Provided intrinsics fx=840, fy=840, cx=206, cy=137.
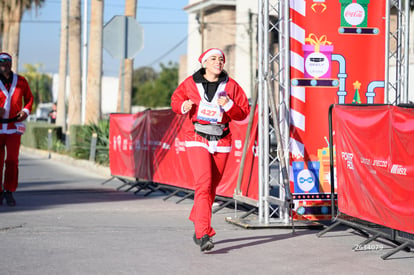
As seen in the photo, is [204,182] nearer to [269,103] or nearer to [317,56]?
[269,103]

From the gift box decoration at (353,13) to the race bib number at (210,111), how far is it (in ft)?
9.56

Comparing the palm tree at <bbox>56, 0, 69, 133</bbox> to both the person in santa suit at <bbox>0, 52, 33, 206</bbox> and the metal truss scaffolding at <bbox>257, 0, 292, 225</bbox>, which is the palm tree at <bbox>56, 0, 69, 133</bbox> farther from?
the metal truss scaffolding at <bbox>257, 0, 292, 225</bbox>

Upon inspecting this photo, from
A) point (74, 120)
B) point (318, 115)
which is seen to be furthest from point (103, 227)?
point (74, 120)

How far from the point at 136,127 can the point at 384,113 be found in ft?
26.7

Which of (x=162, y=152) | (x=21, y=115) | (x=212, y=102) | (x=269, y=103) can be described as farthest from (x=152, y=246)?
(x=162, y=152)

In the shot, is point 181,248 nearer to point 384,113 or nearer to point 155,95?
point 384,113

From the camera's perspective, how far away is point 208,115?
8.12m

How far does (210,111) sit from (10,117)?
15.6 feet

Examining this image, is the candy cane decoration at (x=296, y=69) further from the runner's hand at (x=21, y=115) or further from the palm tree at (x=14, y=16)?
the palm tree at (x=14, y=16)

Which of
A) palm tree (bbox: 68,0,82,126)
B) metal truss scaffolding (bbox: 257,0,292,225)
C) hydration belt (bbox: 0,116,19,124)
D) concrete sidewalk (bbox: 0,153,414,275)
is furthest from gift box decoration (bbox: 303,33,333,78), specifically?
palm tree (bbox: 68,0,82,126)

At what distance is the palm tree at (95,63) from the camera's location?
86.2ft

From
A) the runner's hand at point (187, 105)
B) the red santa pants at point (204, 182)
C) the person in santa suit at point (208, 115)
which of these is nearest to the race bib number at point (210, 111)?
the person in santa suit at point (208, 115)

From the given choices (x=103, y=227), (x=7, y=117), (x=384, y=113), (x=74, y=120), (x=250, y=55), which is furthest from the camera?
(x=250, y=55)

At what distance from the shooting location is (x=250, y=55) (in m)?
51.9
